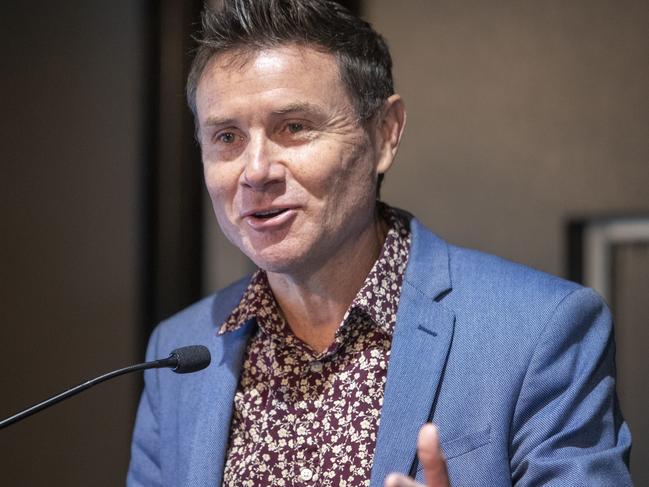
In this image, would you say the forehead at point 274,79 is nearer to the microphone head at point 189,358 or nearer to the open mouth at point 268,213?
the open mouth at point 268,213

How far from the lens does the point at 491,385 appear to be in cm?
169

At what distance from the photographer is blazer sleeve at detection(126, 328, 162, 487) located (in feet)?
6.66

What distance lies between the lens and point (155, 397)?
208 cm

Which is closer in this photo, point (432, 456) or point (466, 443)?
point (432, 456)

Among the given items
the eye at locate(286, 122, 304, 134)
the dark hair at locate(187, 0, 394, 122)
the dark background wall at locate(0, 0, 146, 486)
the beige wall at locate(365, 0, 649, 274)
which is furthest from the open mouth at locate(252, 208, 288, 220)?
the dark background wall at locate(0, 0, 146, 486)

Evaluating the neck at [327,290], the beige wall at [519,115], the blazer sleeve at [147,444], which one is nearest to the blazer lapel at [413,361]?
the neck at [327,290]

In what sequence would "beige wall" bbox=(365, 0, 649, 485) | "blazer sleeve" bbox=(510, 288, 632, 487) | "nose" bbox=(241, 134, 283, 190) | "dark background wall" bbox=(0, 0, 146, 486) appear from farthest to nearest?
1. "dark background wall" bbox=(0, 0, 146, 486)
2. "beige wall" bbox=(365, 0, 649, 485)
3. "nose" bbox=(241, 134, 283, 190)
4. "blazer sleeve" bbox=(510, 288, 632, 487)

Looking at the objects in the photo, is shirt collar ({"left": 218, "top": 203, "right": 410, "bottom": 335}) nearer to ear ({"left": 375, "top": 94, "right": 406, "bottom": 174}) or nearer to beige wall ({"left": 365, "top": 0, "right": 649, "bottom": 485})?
ear ({"left": 375, "top": 94, "right": 406, "bottom": 174})

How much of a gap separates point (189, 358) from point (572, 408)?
66cm

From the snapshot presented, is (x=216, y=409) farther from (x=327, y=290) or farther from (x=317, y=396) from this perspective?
(x=327, y=290)

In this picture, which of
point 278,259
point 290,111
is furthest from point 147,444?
point 290,111

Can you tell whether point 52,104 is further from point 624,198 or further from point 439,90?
point 624,198

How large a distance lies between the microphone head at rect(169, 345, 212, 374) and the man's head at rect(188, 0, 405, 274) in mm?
250

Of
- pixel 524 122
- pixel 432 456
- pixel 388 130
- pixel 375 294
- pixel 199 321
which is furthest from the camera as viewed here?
pixel 524 122
